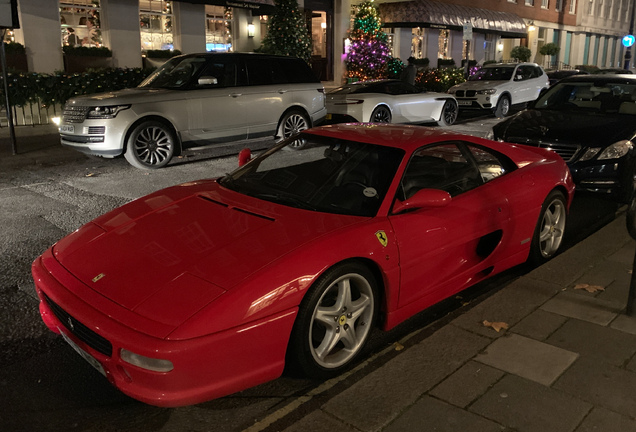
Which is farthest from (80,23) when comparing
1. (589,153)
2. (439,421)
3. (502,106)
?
(439,421)

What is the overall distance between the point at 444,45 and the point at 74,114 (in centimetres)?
2802

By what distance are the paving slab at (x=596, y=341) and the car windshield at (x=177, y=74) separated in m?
8.15

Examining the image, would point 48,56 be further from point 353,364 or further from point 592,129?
point 353,364

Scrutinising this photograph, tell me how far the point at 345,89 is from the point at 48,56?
9.29m

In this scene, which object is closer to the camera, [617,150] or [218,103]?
[617,150]

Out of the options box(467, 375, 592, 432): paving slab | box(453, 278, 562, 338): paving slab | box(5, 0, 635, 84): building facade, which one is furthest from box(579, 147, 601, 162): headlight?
box(5, 0, 635, 84): building facade

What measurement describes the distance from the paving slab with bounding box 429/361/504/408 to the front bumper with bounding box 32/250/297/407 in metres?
0.90

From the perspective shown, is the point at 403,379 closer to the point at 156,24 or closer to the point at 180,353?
the point at 180,353

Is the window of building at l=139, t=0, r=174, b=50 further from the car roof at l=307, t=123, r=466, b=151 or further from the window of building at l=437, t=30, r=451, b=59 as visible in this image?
the window of building at l=437, t=30, r=451, b=59

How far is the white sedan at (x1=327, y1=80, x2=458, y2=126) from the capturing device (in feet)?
43.9

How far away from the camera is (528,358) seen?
349 centimetres

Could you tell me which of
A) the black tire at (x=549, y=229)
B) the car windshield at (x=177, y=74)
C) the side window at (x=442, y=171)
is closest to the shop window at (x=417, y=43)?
the car windshield at (x=177, y=74)

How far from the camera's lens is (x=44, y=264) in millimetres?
3566

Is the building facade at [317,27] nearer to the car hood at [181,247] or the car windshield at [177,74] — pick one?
the car windshield at [177,74]
